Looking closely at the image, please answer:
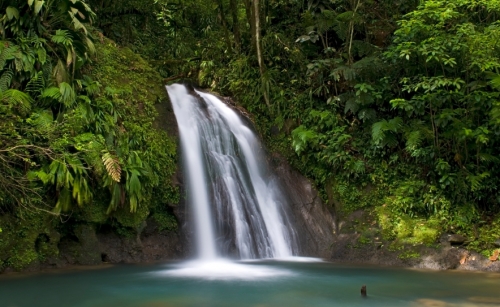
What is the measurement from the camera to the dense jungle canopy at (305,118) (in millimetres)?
7418

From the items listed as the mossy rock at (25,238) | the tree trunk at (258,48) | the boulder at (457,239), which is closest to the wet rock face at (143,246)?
the mossy rock at (25,238)

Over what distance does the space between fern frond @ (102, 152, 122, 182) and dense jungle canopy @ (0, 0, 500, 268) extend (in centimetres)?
3

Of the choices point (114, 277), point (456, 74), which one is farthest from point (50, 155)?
point (456, 74)

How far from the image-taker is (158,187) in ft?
29.7

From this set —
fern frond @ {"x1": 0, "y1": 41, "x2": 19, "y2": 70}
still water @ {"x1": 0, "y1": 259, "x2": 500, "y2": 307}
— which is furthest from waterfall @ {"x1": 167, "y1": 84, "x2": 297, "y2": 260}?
fern frond @ {"x1": 0, "y1": 41, "x2": 19, "y2": 70}

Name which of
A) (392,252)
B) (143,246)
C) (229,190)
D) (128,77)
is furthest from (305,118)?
(143,246)

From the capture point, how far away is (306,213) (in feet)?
33.1

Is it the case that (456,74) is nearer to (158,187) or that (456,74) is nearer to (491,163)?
(491,163)

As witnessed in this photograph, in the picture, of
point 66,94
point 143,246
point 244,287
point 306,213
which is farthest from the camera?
point 306,213

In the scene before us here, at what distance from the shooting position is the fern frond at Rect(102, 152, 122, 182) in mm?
7363

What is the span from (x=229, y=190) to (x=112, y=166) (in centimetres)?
293

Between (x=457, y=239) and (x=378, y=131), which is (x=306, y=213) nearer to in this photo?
(x=378, y=131)

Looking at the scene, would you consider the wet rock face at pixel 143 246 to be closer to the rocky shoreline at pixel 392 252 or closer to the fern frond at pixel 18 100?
the fern frond at pixel 18 100

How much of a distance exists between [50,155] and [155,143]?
2.47 m
